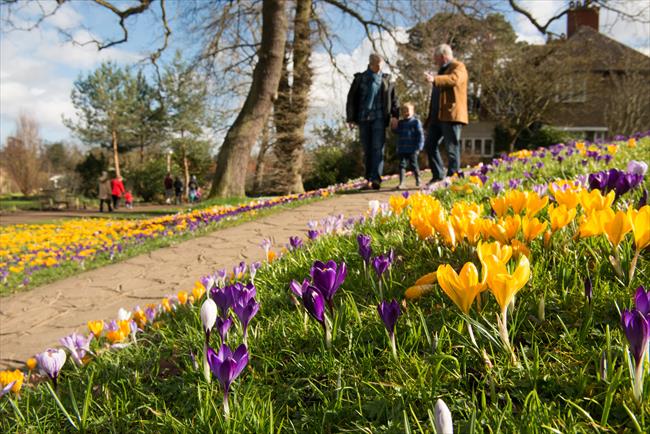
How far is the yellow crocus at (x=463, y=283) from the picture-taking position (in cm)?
111

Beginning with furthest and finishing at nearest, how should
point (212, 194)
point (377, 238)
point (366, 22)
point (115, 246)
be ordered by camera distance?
point (366, 22)
point (212, 194)
point (115, 246)
point (377, 238)

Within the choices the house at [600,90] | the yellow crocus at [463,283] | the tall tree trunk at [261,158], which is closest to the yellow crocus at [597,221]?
the yellow crocus at [463,283]

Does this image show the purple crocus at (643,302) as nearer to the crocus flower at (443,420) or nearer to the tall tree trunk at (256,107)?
the crocus flower at (443,420)

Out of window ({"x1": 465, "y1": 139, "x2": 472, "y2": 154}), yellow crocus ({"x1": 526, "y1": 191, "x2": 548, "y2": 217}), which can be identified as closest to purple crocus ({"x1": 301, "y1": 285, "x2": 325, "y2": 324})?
yellow crocus ({"x1": 526, "y1": 191, "x2": 548, "y2": 217})

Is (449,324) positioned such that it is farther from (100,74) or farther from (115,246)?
(100,74)

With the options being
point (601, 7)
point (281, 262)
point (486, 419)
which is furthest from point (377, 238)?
point (601, 7)

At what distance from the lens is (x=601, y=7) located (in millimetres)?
12953

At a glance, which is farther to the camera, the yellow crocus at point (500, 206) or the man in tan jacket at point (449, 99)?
the man in tan jacket at point (449, 99)

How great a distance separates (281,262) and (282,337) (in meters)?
1.12

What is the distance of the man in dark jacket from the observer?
7.89 meters

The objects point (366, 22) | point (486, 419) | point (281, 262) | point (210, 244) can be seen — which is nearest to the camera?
point (486, 419)

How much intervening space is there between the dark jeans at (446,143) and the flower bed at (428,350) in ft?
17.2

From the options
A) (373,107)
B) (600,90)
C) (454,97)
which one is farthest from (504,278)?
(600,90)

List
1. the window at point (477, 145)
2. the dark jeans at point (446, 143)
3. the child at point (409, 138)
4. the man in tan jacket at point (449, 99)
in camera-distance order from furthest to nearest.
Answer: the window at point (477, 145)
the child at point (409, 138)
the dark jeans at point (446, 143)
the man in tan jacket at point (449, 99)
